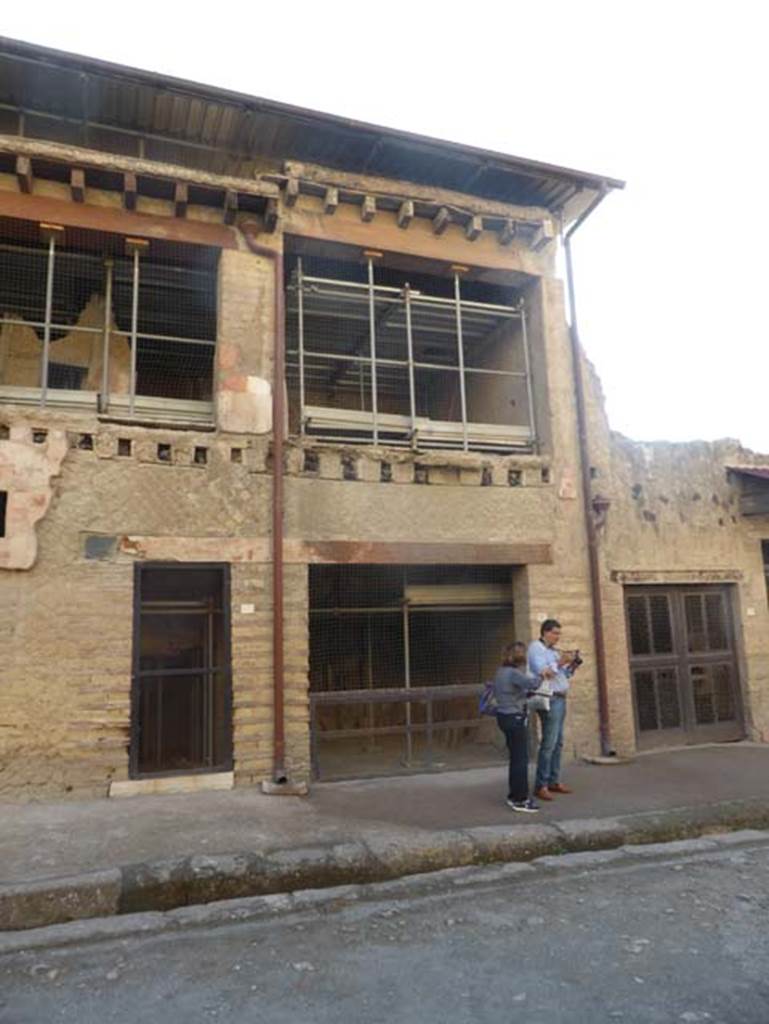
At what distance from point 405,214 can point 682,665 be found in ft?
23.3

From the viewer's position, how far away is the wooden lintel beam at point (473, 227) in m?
9.24

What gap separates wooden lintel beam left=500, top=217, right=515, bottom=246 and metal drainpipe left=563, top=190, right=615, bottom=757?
94cm

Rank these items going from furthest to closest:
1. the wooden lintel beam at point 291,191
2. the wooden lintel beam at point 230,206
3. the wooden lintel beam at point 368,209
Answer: the wooden lintel beam at point 368,209, the wooden lintel beam at point 291,191, the wooden lintel beam at point 230,206

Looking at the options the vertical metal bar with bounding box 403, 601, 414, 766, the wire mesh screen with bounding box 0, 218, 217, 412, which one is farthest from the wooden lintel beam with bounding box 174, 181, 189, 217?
the vertical metal bar with bounding box 403, 601, 414, 766

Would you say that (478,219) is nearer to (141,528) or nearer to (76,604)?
(141,528)

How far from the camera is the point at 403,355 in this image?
11.8 m

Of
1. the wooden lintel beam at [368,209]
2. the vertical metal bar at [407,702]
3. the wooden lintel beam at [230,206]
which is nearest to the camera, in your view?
the wooden lintel beam at [230,206]

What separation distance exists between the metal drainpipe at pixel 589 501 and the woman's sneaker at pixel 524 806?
262 centimetres

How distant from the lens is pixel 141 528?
7.45 meters

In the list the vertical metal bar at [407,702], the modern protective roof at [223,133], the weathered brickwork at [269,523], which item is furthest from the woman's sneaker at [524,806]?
the modern protective roof at [223,133]

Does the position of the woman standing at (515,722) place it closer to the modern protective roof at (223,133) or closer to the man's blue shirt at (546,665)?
the man's blue shirt at (546,665)

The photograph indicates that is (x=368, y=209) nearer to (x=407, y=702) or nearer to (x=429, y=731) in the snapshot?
(x=407, y=702)

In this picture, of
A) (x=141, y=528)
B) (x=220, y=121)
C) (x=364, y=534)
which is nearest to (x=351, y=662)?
(x=364, y=534)

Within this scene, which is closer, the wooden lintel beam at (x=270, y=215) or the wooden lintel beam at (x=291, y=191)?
the wooden lintel beam at (x=270, y=215)
